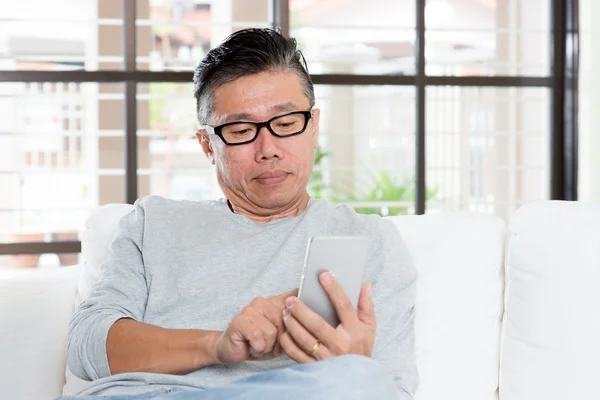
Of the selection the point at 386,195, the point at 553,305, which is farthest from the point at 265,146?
the point at 386,195

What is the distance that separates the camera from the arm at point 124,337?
1.33 meters

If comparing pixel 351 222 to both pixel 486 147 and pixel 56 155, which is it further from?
pixel 56 155

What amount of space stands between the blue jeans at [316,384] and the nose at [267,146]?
1.87 ft

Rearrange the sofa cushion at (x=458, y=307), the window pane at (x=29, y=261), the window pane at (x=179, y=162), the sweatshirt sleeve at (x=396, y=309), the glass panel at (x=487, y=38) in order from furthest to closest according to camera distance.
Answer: the window pane at (x=179, y=162) < the window pane at (x=29, y=261) < the glass panel at (x=487, y=38) < the sofa cushion at (x=458, y=307) < the sweatshirt sleeve at (x=396, y=309)

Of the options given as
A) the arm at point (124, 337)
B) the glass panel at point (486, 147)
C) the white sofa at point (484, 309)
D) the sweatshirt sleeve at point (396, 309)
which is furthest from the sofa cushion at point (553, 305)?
the glass panel at point (486, 147)

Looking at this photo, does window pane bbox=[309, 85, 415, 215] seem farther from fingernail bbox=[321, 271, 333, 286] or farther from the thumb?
fingernail bbox=[321, 271, 333, 286]

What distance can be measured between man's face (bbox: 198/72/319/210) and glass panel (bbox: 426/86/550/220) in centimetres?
400

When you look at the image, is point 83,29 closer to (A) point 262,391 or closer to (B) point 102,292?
(B) point 102,292

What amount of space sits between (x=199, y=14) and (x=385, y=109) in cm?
163

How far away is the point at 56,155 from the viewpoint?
18.1 ft

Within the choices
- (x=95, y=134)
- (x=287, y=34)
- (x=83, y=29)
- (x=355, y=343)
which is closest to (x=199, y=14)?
(x=83, y=29)

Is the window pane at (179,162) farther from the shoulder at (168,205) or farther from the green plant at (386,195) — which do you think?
the shoulder at (168,205)

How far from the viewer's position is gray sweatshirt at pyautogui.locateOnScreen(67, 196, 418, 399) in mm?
1395

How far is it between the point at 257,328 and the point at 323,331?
105 millimetres
